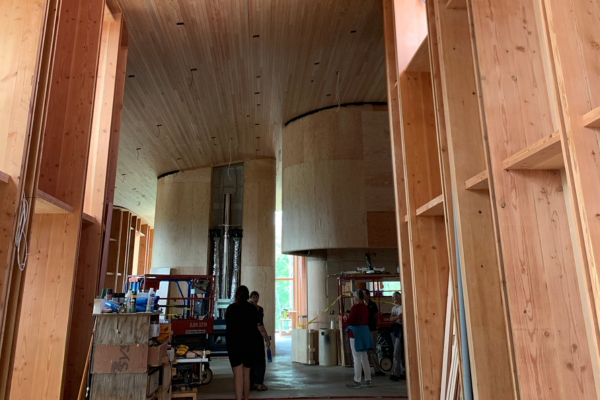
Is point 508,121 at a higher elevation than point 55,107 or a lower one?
lower

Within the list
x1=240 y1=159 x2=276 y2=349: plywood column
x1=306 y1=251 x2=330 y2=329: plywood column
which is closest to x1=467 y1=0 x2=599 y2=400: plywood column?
x1=306 y1=251 x2=330 y2=329: plywood column

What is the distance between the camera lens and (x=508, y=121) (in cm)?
293

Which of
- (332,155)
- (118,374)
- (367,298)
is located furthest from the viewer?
(332,155)

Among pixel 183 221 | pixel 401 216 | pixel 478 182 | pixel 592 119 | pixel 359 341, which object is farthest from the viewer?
pixel 183 221

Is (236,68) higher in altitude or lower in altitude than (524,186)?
higher

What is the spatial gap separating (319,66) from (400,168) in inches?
166

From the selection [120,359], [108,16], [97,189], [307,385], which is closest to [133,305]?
[120,359]

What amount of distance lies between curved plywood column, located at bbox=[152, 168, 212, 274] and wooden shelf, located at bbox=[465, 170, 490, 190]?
11.3m

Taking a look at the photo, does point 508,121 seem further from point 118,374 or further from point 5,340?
point 118,374

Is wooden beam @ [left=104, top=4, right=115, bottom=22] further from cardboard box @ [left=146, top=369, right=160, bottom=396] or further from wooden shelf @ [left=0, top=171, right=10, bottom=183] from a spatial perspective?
cardboard box @ [left=146, top=369, right=160, bottom=396]

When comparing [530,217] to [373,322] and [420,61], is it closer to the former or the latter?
[420,61]

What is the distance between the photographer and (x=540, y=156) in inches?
102

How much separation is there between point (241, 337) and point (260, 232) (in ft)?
27.4

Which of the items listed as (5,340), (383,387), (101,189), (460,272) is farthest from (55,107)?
(383,387)
